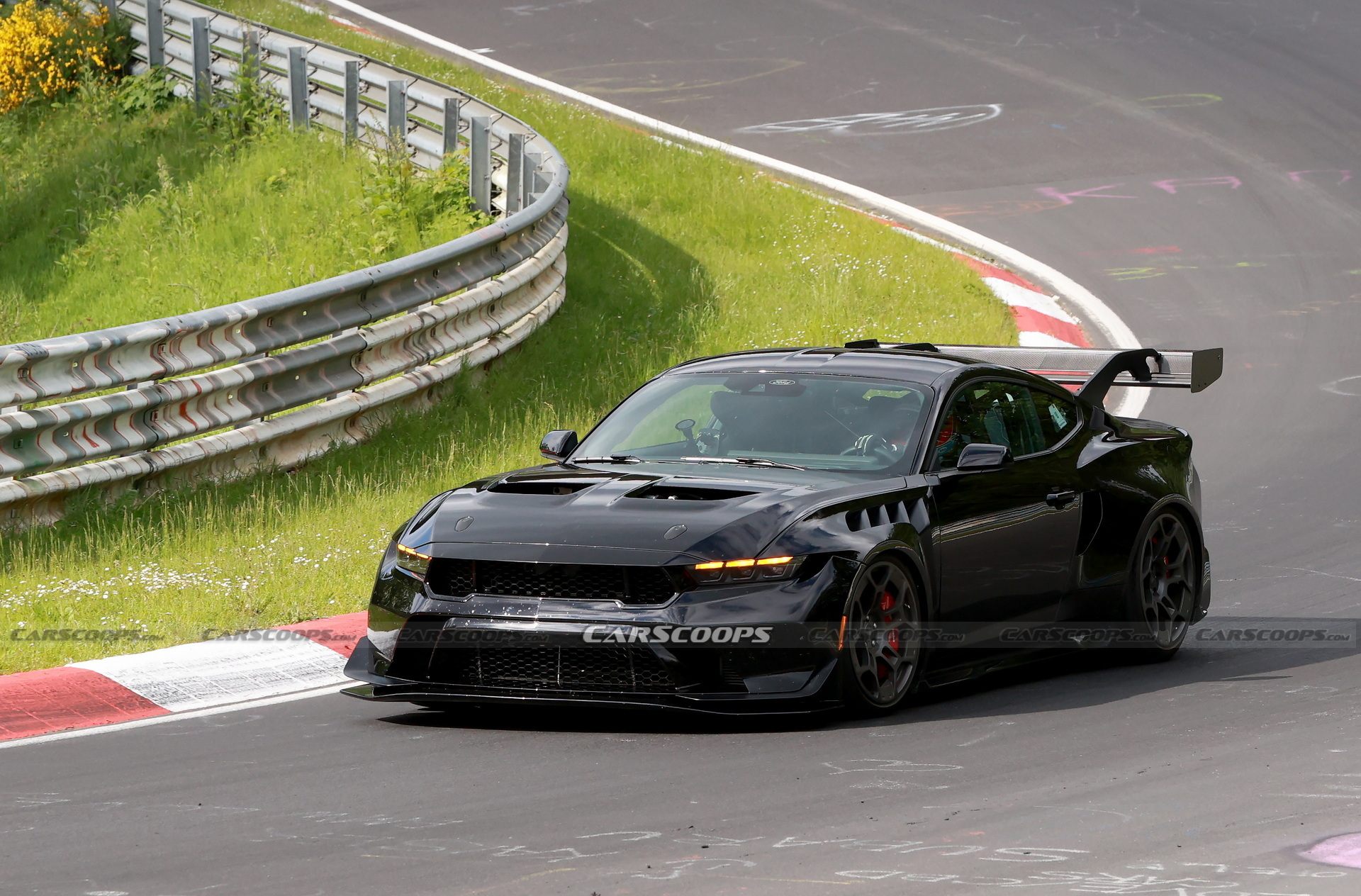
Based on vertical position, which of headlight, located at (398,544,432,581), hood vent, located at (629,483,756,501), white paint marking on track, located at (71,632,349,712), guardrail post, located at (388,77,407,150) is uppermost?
guardrail post, located at (388,77,407,150)

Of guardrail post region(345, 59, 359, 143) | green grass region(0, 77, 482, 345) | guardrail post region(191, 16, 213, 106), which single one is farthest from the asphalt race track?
guardrail post region(191, 16, 213, 106)

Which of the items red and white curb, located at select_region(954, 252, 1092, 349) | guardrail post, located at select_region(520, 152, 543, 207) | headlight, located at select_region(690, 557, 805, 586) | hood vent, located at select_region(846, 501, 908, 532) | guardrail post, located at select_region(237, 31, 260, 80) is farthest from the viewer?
guardrail post, located at select_region(237, 31, 260, 80)

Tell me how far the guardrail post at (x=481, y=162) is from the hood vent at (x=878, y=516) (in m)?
9.83

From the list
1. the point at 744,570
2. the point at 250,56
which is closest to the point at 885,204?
the point at 250,56

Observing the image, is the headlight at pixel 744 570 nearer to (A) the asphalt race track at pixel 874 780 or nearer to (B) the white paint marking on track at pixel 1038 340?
(A) the asphalt race track at pixel 874 780

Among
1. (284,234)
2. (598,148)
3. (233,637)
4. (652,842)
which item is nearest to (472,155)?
(284,234)

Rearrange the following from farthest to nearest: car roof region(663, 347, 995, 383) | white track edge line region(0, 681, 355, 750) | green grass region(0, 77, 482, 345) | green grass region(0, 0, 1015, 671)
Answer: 1. green grass region(0, 77, 482, 345)
2. green grass region(0, 0, 1015, 671)
3. car roof region(663, 347, 995, 383)
4. white track edge line region(0, 681, 355, 750)

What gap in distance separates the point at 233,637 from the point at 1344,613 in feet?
17.3

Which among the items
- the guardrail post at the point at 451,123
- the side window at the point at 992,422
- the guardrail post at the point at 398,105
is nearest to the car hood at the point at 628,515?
the side window at the point at 992,422

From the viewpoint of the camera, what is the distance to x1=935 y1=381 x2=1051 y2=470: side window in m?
8.01

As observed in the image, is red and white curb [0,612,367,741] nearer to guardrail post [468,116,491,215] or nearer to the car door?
the car door

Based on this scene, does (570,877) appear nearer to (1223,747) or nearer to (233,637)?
(1223,747)

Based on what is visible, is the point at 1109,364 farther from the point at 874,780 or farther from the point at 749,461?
the point at 874,780

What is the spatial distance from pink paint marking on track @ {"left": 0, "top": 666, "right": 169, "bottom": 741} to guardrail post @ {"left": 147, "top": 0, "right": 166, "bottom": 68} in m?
15.4
